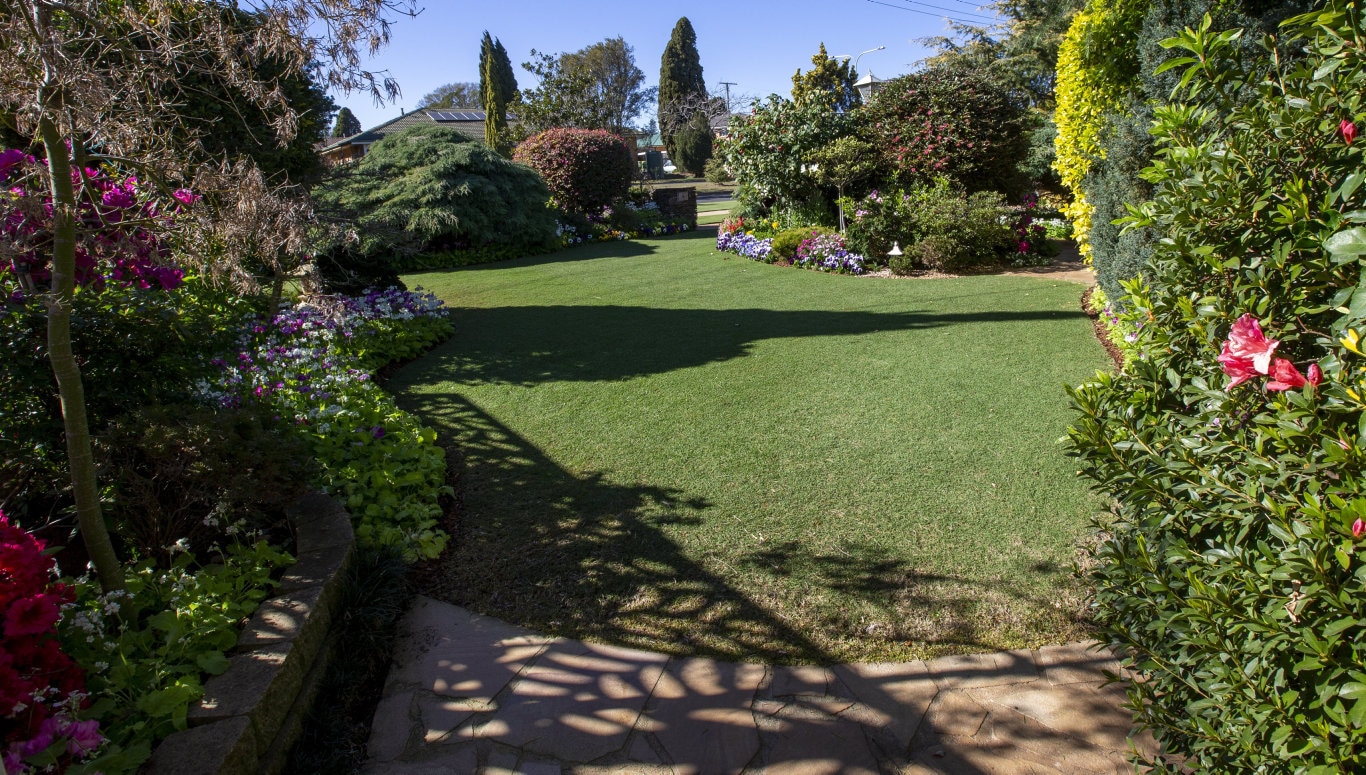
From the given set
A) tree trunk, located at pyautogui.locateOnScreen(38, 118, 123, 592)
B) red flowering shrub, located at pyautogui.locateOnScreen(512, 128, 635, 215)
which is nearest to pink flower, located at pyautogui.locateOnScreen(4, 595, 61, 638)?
tree trunk, located at pyautogui.locateOnScreen(38, 118, 123, 592)

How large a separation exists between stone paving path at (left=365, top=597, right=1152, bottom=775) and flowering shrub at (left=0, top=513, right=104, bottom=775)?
31.9 inches

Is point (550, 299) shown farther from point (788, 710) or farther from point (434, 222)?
point (788, 710)

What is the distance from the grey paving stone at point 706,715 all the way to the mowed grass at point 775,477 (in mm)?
146

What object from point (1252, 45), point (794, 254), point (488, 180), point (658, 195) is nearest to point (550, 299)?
point (794, 254)

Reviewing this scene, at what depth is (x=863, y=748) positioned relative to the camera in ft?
7.89

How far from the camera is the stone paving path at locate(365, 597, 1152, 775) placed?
2367 millimetres

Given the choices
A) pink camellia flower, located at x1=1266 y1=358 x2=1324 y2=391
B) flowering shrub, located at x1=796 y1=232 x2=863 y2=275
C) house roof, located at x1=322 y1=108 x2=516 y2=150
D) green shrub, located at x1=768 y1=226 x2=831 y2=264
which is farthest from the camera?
house roof, located at x1=322 y1=108 x2=516 y2=150

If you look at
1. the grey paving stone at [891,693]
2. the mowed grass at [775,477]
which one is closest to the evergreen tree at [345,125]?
the mowed grass at [775,477]

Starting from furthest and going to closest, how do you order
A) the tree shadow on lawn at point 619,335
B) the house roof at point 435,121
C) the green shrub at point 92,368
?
the house roof at point 435,121
the tree shadow on lawn at point 619,335
the green shrub at point 92,368

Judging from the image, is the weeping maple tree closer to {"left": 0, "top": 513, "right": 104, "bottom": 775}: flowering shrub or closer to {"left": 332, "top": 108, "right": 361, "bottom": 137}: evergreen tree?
{"left": 0, "top": 513, "right": 104, "bottom": 775}: flowering shrub

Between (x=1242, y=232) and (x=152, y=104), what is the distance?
10.4ft

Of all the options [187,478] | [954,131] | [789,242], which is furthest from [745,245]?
[187,478]

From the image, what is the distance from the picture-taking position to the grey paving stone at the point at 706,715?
94.2 inches

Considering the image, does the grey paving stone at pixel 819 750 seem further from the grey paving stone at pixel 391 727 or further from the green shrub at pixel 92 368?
the green shrub at pixel 92 368
